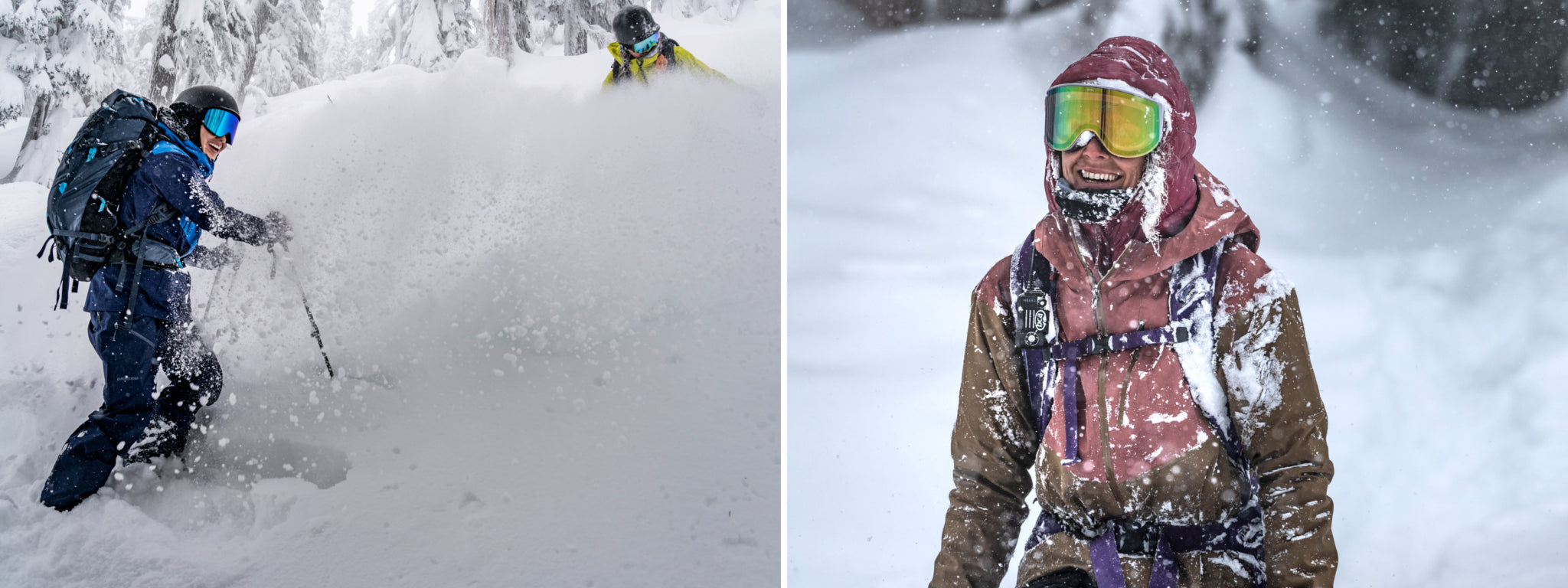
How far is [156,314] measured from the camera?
4305mm

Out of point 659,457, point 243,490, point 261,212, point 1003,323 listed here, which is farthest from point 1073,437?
point 261,212

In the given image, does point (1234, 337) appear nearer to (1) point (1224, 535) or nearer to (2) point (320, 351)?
(1) point (1224, 535)

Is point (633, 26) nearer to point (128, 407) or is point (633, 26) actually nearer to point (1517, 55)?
point (128, 407)

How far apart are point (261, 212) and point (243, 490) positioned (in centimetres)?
349

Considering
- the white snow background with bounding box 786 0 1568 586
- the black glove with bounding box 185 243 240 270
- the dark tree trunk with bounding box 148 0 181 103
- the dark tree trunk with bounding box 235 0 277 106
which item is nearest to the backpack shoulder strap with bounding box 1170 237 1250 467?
the white snow background with bounding box 786 0 1568 586

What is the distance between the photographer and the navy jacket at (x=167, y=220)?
4.24m

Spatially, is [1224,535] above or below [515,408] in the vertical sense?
below

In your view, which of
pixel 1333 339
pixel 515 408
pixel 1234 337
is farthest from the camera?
pixel 515 408

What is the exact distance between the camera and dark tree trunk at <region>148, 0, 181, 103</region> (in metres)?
12.4

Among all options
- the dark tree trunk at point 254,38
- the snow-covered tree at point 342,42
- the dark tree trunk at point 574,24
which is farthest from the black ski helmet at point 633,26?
the snow-covered tree at point 342,42

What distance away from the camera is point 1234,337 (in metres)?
1.94

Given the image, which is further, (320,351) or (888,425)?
(320,351)

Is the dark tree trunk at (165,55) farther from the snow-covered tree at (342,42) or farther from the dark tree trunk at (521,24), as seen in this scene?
the snow-covered tree at (342,42)

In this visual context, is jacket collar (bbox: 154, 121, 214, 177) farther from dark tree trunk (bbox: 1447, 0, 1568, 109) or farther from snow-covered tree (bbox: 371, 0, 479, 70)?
snow-covered tree (bbox: 371, 0, 479, 70)
